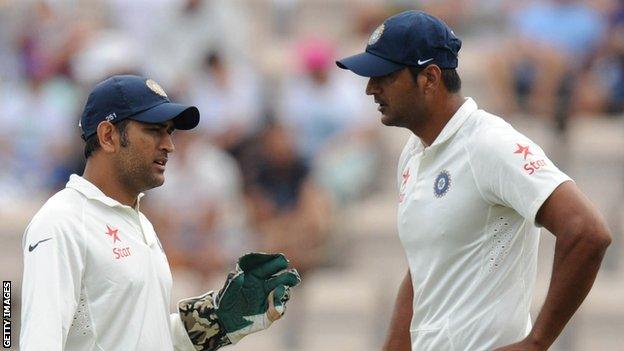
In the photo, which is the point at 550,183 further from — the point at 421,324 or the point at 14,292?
the point at 14,292

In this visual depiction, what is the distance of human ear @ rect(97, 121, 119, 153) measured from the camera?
5.62 m

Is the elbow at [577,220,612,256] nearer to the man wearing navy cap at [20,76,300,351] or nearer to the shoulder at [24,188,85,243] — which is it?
the man wearing navy cap at [20,76,300,351]

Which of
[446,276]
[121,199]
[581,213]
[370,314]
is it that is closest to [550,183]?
[581,213]

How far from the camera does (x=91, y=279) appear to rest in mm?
5355

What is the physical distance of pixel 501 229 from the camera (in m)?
5.51

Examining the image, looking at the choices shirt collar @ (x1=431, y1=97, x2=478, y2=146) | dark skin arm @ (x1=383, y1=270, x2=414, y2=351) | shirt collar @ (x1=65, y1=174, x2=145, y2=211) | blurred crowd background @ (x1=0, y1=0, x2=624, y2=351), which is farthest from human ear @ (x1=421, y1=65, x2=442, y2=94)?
blurred crowd background @ (x1=0, y1=0, x2=624, y2=351)

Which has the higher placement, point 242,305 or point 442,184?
point 442,184

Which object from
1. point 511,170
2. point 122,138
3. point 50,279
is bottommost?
point 50,279

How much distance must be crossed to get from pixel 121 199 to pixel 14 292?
5.43m

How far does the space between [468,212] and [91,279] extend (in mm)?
1392

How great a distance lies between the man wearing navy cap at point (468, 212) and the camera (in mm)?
5234

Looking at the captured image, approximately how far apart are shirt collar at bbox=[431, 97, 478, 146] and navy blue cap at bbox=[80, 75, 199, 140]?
0.95m

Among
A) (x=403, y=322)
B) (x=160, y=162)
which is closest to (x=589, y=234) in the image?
(x=403, y=322)

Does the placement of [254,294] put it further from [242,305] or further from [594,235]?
[594,235]
